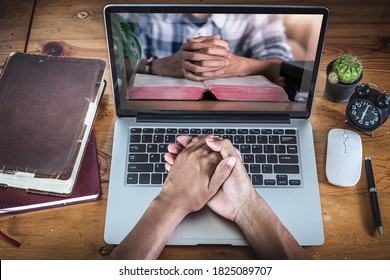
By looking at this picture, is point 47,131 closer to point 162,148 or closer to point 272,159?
point 162,148

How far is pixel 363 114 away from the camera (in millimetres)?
1052

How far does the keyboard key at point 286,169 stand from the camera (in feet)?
3.31

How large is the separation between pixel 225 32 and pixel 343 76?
0.26 metres

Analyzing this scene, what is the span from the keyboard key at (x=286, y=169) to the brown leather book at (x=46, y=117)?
0.37 metres

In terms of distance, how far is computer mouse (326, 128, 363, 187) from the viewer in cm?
101

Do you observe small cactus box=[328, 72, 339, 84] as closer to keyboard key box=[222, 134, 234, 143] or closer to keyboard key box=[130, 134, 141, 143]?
keyboard key box=[222, 134, 234, 143]

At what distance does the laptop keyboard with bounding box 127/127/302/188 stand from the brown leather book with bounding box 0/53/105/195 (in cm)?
11

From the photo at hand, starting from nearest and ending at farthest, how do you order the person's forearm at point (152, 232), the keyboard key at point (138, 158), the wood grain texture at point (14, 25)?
1. the person's forearm at point (152, 232)
2. the keyboard key at point (138, 158)
3. the wood grain texture at point (14, 25)

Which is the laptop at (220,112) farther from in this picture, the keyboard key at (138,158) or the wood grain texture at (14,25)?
the wood grain texture at (14,25)

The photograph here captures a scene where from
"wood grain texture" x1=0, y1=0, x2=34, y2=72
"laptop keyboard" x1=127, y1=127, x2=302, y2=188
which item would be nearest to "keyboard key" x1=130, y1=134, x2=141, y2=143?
"laptop keyboard" x1=127, y1=127, x2=302, y2=188

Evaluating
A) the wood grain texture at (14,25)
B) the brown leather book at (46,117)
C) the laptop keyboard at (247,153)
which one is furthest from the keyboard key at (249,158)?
the wood grain texture at (14,25)

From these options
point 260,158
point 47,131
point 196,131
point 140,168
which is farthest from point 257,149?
point 47,131
